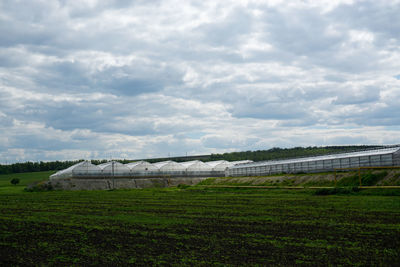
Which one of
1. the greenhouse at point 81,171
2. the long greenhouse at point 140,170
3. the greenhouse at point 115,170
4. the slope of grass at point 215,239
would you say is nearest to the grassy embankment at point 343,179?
the slope of grass at point 215,239

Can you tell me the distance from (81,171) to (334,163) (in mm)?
63055

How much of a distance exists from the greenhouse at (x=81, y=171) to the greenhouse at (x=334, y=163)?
3847 cm

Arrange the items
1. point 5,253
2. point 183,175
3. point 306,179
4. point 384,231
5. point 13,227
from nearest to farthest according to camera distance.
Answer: point 5,253 < point 384,231 < point 13,227 < point 306,179 < point 183,175

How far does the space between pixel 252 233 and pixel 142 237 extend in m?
4.52

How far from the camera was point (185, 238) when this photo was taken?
14766 mm

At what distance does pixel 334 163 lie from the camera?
53.2 meters

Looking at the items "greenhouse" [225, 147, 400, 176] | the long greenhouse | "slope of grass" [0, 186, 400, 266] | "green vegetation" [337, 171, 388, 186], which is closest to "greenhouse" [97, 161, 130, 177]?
the long greenhouse

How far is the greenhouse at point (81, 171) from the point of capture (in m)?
91.2

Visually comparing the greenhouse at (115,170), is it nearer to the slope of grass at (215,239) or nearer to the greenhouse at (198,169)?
the greenhouse at (198,169)

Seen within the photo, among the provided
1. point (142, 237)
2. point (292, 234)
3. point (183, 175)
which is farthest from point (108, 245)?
point (183, 175)

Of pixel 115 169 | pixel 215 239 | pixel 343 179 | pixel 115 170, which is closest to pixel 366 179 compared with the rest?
pixel 343 179

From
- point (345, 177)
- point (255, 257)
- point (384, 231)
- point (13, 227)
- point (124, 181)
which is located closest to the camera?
point (255, 257)

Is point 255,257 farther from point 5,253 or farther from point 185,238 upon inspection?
point 5,253

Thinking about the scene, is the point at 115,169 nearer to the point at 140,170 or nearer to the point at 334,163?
the point at 140,170
